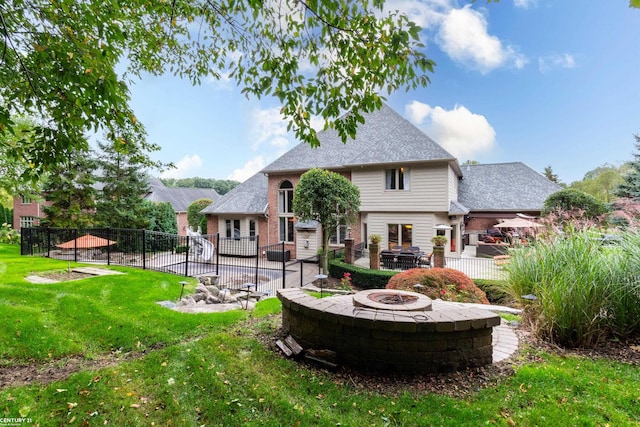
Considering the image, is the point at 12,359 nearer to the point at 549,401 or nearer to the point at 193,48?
the point at 193,48

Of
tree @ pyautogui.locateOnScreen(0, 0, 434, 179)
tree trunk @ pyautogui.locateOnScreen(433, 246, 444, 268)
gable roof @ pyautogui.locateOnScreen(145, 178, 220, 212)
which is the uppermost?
gable roof @ pyautogui.locateOnScreen(145, 178, 220, 212)

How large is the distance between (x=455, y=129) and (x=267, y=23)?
20.0m

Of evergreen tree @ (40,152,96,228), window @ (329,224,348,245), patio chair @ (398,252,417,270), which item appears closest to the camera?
patio chair @ (398,252,417,270)

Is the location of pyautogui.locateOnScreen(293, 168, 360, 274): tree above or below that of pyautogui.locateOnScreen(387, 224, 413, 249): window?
above

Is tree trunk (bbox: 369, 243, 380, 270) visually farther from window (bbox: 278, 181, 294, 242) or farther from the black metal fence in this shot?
window (bbox: 278, 181, 294, 242)

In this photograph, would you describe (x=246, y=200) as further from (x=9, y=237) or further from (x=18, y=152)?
(x=9, y=237)

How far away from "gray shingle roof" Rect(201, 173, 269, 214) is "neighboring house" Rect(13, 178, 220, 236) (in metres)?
6.92

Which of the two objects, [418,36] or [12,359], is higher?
[418,36]

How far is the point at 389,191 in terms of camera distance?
1591 centimetres

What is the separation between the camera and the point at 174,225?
23656mm

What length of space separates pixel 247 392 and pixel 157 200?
1381 inches

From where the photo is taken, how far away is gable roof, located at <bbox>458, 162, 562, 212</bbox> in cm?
1894

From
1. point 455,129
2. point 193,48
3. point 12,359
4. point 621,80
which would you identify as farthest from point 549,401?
point 455,129

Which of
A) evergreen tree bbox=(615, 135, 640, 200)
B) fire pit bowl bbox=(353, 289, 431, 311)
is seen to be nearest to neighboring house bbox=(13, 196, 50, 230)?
fire pit bowl bbox=(353, 289, 431, 311)
